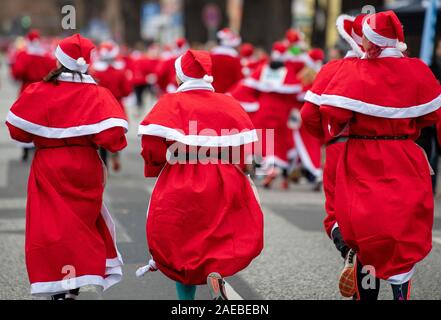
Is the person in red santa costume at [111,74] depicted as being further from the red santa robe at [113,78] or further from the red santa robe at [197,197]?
the red santa robe at [197,197]

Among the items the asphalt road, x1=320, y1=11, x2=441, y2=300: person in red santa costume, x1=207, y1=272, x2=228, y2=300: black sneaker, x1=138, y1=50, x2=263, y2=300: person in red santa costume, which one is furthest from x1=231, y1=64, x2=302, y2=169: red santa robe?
x1=207, y1=272, x2=228, y2=300: black sneaker

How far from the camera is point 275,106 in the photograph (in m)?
14.4

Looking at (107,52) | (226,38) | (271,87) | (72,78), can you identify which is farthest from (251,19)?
(72,78)

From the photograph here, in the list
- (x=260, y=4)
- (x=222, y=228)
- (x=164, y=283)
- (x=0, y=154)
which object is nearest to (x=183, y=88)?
(x=222, y=228)

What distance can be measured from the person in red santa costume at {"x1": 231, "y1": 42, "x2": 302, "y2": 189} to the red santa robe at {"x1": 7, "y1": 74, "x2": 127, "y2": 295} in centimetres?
756

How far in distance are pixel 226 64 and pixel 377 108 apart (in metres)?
9.46

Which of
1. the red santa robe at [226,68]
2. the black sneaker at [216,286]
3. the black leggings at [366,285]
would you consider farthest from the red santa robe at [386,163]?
the red santa robe at [226,68]

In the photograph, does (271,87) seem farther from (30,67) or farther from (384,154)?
(384,154)

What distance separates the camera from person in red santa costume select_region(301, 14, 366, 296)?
686cm

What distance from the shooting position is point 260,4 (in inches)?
1321

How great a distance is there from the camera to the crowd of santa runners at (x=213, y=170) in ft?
21.2
